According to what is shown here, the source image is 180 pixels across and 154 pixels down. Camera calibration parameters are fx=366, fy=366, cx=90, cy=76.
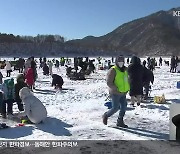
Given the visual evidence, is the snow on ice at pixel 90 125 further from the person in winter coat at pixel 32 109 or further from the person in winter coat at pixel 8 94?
the person in winter coat at pixel 8 94

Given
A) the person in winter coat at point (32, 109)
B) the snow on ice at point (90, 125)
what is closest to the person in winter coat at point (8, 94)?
the snow on ice at point (90, 125)

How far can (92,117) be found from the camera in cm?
931

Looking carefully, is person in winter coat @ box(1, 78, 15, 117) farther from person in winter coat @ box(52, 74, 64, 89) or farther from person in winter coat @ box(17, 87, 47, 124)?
person in winter coat @ box(52, 74, 64, 89)

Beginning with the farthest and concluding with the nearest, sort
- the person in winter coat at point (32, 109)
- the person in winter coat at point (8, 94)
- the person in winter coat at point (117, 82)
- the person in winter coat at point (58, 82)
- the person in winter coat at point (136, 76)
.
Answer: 1. the person in winter coat at point (58, 82)
2. the person in winter coat at point (136, 76)
3. the person in winter coat at point (8, 94)
4. the person in winter coat at point (32, 109)
5. the person in winter coat at point (117, 82)

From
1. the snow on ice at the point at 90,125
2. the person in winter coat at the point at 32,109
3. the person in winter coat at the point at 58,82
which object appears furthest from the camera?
the person in winter coat at the point at 58,82

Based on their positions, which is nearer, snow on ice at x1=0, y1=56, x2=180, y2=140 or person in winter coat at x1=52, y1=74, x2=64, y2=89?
snow on ice at x1=0, y1=56, x2=180, y2=140

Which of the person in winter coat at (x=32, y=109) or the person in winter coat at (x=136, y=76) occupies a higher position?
the person in winter coat at (x=136, y=76)

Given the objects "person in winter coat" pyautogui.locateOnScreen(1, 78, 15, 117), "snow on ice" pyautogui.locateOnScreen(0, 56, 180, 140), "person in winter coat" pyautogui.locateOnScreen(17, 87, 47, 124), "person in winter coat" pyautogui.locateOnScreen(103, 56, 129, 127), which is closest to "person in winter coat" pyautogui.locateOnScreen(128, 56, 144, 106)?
"snow on ice" pyautogui.locateOnScreen(0, 56, 180, 140)

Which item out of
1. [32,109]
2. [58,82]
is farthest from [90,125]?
[58,82]

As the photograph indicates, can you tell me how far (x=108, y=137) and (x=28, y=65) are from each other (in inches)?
453

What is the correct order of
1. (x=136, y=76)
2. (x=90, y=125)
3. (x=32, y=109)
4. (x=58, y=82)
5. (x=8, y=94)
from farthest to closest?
(x=58, y=82), (x=136, y=76), (x=8, y=94), (x=32, y=109), (x=90, y=125)

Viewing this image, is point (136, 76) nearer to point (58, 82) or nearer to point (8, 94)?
point (8, 94)

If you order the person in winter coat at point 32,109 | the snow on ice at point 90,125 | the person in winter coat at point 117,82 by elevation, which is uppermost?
the person in winter coat at point 117,82

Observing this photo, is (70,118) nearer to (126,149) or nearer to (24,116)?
(24,116)
